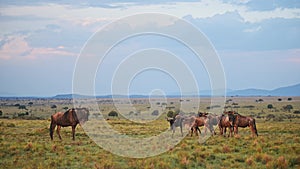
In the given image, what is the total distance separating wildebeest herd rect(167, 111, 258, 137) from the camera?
27.9 metres

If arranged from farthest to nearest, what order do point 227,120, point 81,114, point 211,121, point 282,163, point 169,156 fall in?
1. point 211,121
2. point 227,120
3. point 81,114
4. point 169,156
5. point 282,163

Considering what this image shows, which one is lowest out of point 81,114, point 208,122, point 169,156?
point 169,156

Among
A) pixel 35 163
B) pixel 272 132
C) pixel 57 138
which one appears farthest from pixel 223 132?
pixel 35 163

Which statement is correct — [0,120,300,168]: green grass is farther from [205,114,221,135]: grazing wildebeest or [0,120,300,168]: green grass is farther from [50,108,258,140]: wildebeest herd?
[205,114,221,135]: grazing wildebeest

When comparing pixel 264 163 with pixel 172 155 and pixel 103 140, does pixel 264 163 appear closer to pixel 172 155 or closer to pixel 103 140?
pixel 172 155

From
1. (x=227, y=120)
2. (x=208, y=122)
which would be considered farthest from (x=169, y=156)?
(x=208, y=122)

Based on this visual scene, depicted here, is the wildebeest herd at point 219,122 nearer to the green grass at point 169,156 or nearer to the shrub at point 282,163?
the green grass at point 169,156

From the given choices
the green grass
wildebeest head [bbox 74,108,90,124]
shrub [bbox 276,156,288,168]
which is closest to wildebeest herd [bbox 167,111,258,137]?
the green grass

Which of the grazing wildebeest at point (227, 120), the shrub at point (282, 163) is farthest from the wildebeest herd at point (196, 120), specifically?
the shrub at point (282, 163)

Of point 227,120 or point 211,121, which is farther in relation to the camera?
point 211,121

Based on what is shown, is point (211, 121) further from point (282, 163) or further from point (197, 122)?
point (282, 163)

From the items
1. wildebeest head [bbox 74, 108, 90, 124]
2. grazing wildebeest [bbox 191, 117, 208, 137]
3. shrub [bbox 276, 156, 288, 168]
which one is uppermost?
wildebeest head [bbox 74, 108, 90, 124]

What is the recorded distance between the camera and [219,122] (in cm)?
2844

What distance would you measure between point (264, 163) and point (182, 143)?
713cm
